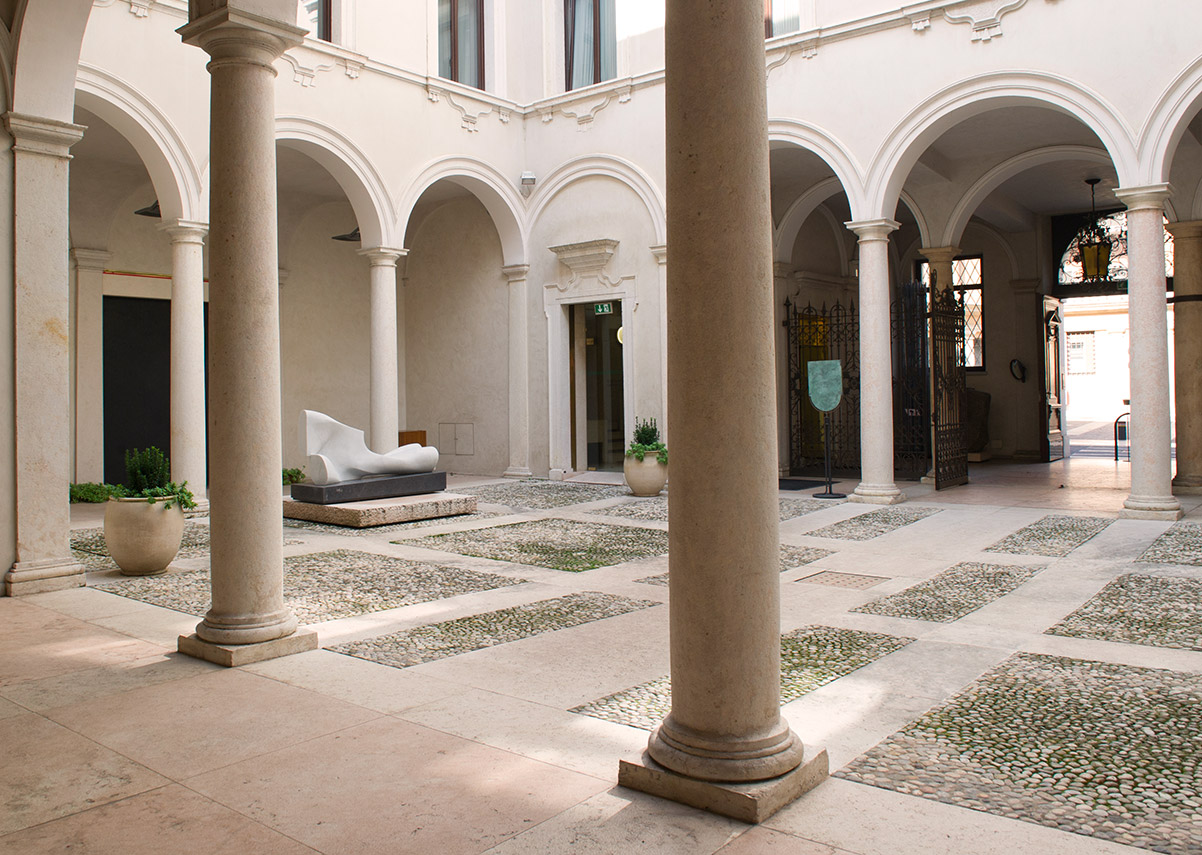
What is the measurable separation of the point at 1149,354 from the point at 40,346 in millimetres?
9669

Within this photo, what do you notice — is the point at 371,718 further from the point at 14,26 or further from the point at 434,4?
the point at 434,4

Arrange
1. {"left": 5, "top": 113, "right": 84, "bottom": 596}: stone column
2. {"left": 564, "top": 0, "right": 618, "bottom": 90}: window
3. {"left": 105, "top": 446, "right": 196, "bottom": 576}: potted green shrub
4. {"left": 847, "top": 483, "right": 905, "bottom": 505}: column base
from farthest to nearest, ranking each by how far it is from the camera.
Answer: {"left": 564, "top": 0, "right": 618, "bottom": 90}: window → {"left": 847, "top": 483, "right": 905, "bottom": 505}: column base → {"left": 105, "top": 446, "right": 196, "bottom": 576}: potted green shrub → {"left": 5, "top": 113, "right": 84, "bottom": 596}: stone column

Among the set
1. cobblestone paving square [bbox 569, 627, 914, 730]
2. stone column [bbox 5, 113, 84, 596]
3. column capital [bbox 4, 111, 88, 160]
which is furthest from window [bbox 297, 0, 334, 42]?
cobblestone paving square [bbox 569, 627, 914, 730]

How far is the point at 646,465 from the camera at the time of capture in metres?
12.1

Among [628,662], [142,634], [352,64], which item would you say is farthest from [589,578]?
[352,64]

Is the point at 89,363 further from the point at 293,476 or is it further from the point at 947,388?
the point at 947,388

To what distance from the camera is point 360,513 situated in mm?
9664

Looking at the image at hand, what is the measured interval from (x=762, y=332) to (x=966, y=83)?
9159mm

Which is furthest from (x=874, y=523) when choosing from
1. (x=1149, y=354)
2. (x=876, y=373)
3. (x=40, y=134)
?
(x=40, y=134)

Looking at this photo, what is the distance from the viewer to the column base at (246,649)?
14.6ft

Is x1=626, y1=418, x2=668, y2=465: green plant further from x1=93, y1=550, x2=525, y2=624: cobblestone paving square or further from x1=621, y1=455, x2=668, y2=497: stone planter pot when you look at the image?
x1=93, y1=550, x2=525, y2=624: cobblestone paving square

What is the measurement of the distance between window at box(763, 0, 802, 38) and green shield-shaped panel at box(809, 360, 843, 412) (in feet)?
14.3

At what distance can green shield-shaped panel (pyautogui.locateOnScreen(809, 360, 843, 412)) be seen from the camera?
38.5 ft

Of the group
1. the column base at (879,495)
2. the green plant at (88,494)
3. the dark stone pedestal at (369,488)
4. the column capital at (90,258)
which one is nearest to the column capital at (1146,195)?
the column base at (879,495)
